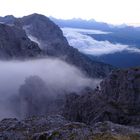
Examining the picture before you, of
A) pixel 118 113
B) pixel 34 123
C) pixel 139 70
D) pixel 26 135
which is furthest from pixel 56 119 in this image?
pixel 139 70

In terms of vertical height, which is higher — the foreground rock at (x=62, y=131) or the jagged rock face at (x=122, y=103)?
the foreground rock at (x=62, y=131)

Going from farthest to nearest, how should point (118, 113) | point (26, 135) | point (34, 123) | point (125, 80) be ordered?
point (125, 80) → point (118, 113) → point (34, 123) → point (26, 135)

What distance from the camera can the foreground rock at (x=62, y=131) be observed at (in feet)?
285

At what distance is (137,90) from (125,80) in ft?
36.5

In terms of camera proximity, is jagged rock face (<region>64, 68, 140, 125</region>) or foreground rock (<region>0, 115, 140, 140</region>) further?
jagged rock face (<region>64, 68, 140, 125</region>)

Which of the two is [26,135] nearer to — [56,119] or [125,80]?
[56,119]

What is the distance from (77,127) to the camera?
93250 millimetres

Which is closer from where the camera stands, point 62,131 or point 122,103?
point 62,131

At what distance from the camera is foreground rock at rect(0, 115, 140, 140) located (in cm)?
8694

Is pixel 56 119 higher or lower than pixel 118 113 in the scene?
higher

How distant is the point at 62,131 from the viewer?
89.8 m

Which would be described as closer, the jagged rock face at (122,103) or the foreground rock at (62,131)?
the foreground rock at (62,131)

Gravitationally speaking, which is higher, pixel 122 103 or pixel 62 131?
pixel 62 131

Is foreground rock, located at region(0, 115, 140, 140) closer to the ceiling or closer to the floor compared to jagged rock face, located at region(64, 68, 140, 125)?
closer to the ceiling
